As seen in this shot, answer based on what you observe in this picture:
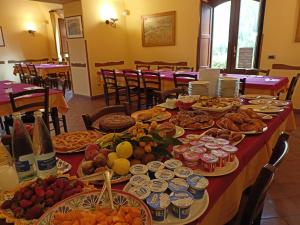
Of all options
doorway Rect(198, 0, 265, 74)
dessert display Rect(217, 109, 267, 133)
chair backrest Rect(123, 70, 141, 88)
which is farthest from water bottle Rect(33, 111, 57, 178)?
doorway Rect(198, 0, 265, 74)

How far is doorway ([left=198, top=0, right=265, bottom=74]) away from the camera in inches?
180

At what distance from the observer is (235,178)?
0.92 metres

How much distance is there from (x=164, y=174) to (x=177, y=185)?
2.9 inches

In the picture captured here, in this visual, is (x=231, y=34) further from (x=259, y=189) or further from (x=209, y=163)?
(x=259, y=189)

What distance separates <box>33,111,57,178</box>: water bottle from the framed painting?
17.3 feet

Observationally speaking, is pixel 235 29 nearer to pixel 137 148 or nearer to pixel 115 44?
pixel 115 44

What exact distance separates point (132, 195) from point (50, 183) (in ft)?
0.89

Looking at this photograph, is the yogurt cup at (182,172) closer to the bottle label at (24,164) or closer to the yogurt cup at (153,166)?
the yogurt cup at (153,166)

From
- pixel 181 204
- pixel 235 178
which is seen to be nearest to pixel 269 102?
pixel 235 178

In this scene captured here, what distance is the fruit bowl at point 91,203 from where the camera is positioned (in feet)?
1.91

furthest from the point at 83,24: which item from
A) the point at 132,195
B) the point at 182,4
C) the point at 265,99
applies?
the point at 132,195

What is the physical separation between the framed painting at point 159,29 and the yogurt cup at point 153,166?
17.3 ft

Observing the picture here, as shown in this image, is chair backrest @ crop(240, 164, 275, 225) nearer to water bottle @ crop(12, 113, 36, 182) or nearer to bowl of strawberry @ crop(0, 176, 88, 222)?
bowl of strawberry @ crop(0, 176, 88, 222)

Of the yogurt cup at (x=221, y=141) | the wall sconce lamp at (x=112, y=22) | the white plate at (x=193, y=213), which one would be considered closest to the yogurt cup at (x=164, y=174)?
the white plate at (x=193, y=213)
